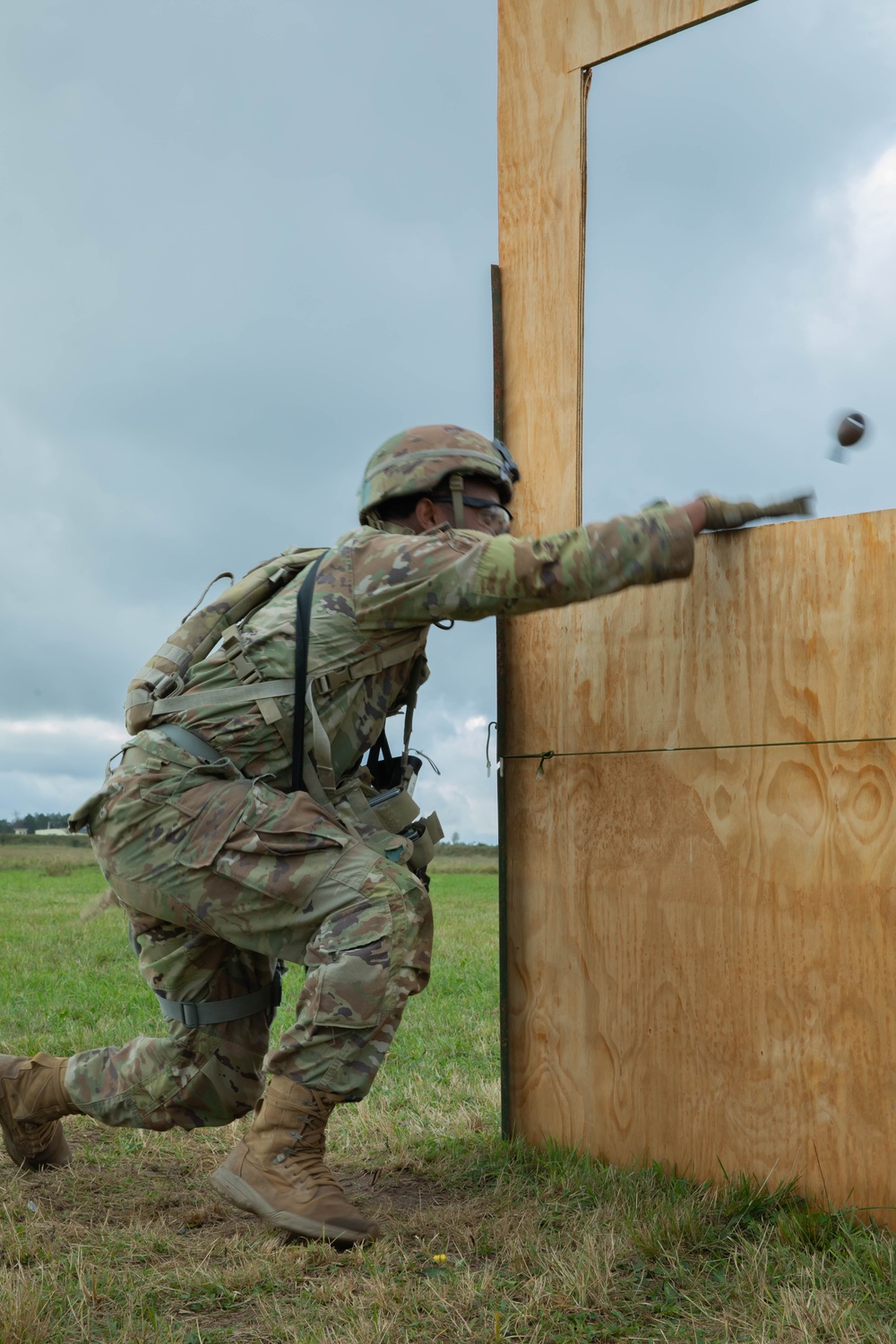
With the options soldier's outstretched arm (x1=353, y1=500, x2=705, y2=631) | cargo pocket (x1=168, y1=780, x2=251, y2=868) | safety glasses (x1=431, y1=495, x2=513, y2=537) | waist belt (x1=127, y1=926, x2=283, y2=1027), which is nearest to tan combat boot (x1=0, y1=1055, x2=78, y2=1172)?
waist belt (x1=127, y1=926, x2=283, y2=1027)

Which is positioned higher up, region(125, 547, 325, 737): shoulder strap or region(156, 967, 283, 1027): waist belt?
region(125, 547, 325, 737): shoulder strap

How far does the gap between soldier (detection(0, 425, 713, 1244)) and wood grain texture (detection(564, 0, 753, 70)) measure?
4.65ft

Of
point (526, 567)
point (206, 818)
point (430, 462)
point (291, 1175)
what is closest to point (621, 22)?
point (430, 462)

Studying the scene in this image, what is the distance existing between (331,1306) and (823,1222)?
1239 mm

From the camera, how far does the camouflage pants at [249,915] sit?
302cm

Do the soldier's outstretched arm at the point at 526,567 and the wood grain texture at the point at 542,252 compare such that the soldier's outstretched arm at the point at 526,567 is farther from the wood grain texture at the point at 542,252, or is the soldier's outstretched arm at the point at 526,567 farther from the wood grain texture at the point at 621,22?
the wood grain texture at the point at 621,22

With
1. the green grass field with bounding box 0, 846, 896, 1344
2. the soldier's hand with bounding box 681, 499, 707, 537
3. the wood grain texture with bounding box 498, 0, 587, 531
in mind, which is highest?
the wood grain texture with bounding box 498, 0, 587, 531

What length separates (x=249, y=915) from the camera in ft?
10.4

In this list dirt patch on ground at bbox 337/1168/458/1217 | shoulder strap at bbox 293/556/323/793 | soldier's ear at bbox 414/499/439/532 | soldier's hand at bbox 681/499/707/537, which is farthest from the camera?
soldier's ear at bbox 414/499/439/532

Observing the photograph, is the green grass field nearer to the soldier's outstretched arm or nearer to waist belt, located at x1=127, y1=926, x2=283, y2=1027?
waist belt, located at x1=127, y1=926, x2=283, y2=1027

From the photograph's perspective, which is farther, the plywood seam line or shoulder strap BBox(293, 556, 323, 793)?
shoulder strap BBox(293, 556, 323, 793)

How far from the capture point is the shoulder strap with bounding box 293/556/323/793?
3223mm

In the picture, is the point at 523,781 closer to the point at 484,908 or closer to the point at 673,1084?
the point at 673,1084

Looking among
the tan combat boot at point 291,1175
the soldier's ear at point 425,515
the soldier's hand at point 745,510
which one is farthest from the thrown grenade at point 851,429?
the tan combat boot at point 291,1175
